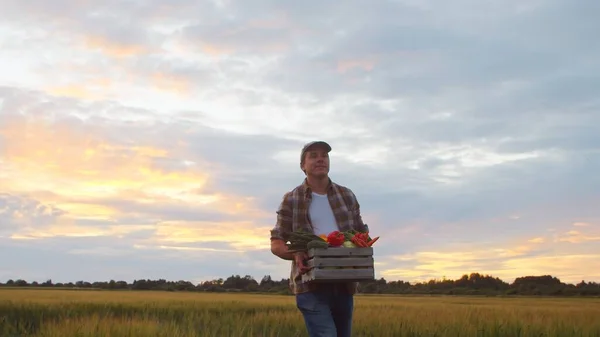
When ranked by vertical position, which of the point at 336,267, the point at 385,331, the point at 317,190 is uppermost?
the point at 317,190

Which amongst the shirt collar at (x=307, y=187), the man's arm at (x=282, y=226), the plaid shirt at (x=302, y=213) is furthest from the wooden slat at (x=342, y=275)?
the shirt collar at (x=307, y=187)

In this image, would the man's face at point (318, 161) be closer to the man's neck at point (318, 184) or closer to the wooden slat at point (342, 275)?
the man's neck at point (318, 184)

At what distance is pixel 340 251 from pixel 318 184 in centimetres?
71

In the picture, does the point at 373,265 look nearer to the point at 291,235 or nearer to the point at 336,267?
the point at 336,267

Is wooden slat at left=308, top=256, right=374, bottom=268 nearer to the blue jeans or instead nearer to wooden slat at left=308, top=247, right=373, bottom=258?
wooden slat at left=308, top=247, right=373, bottom=258

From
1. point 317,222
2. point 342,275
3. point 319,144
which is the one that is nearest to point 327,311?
point 342,275

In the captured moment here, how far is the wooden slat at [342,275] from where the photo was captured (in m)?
4.84

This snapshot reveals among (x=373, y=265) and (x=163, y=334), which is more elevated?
(x=373, y=265)

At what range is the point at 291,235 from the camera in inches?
203

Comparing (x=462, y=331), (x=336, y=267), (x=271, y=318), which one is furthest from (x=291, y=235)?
(x=271, y=318)

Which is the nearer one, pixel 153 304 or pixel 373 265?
pixel 373 265

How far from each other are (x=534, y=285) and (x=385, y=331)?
124 feet

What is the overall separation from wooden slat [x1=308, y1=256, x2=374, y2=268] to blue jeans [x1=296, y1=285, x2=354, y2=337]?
0.31 m

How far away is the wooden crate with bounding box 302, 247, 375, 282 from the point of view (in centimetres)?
486
